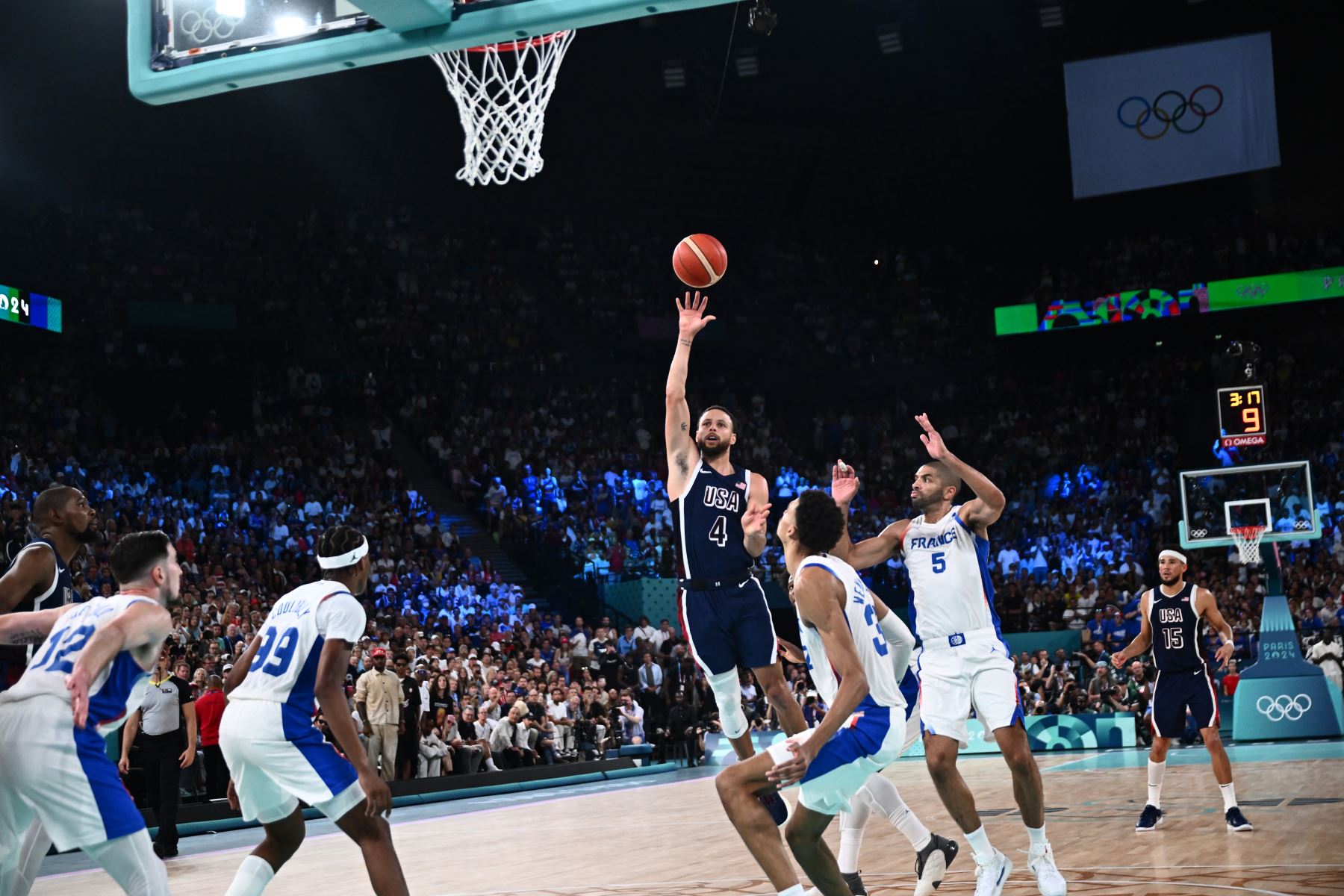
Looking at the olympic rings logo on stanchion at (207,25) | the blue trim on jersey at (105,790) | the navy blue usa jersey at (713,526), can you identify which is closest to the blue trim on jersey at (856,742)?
the navy blue usa jersey at (713,526)

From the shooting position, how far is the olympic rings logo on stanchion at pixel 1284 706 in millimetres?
17891

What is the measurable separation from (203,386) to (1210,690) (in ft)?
66.1

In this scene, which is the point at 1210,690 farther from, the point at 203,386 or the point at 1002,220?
the point at 1002,220

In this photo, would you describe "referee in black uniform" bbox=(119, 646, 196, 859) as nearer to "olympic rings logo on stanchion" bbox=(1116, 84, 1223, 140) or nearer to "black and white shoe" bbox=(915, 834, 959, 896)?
"black and white shoe" bbox=(915, 834, 959, 896)

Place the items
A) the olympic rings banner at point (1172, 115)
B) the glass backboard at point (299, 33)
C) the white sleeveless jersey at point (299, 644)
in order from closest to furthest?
1. the white sleeveless jersey at point (299, 644)
2. the glass backboard at point (299, 33)
3. the olympic rings banner at point (1172, 115)

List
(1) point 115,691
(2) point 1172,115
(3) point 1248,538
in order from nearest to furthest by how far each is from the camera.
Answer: (1) point 115,691 → (3) point 1248,538 → (2) point 1172,115

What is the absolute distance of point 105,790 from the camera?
4336mm

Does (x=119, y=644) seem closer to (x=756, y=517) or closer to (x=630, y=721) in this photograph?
(x=756, y=517)

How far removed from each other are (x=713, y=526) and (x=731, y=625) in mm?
545

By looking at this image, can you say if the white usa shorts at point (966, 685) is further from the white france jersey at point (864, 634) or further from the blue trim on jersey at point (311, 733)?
the blue trim on jersey at point (311, 733)

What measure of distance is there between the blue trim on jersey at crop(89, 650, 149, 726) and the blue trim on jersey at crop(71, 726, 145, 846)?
9 centimetres

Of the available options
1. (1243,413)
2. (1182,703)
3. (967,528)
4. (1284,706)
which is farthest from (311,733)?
(1243,413)

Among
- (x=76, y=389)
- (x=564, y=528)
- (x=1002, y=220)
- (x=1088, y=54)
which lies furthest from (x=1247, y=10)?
(x=76, y=389)

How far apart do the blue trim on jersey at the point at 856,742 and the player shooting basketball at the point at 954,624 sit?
1294 millimetres
